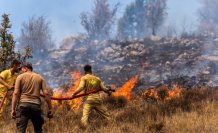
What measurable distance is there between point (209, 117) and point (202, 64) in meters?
15.3

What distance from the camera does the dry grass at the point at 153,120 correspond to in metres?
9.15

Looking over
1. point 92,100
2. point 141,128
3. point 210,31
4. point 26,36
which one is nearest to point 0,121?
point 92,100

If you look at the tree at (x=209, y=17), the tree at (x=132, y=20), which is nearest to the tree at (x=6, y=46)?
the tree at (x=209, y=17)

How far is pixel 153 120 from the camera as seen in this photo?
10.1 metres

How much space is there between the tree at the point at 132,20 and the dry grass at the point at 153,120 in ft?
134

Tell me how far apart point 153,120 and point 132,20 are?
4610cm

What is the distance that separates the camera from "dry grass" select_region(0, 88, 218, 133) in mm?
9148

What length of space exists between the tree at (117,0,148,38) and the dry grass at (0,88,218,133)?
1610 inches

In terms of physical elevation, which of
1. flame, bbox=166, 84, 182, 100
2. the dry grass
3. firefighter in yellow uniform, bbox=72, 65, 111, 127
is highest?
firefighter in yellow uniform, bbox=72, 65, 111, 127

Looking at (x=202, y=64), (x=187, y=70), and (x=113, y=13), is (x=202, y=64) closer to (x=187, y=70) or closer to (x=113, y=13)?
(x=187, y=70)

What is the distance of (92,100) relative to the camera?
9.82 m

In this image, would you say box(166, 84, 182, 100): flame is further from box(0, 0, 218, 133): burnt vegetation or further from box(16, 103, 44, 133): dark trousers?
box(16, 103, 44, 133): dark trousers

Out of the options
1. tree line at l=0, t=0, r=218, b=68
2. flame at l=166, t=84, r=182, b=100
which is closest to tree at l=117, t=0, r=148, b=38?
tree line at l=0, t=0, r=218, b=68

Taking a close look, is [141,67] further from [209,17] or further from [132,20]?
[132,20]
